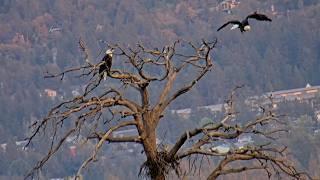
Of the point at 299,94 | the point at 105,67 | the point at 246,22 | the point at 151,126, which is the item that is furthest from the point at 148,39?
the point at 151,126

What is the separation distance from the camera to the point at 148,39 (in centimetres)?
8569

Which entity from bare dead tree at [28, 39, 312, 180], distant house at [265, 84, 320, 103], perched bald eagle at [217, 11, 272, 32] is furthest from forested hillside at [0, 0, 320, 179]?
bare dead tree at [28, 39, 312, 180]

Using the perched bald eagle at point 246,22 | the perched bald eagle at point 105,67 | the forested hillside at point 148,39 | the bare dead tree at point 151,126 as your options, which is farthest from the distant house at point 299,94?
the bare dead tree at point 151,126

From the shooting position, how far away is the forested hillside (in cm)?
8056

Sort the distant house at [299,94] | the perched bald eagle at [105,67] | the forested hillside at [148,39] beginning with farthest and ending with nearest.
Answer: the forested hillside at [148,39] → the distant house at [299,94] → the perched bald eagle at [105,67]

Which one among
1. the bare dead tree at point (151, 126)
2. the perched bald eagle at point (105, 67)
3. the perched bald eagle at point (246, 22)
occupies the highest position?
the perched bald eagle at point (246, 22)

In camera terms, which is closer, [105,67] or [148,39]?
[105,67]

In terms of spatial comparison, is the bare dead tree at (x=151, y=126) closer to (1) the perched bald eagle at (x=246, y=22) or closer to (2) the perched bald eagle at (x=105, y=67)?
(2) the perched bald eagle at (x=105, y=67)

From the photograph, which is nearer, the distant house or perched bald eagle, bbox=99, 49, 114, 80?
perched bald eagle, bbox=99, 49, 114, 80

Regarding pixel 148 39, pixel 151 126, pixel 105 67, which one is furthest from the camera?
pixel 148 39

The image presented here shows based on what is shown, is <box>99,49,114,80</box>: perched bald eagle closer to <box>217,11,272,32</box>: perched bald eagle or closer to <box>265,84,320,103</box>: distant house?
<box>217,11,272,32</box>: perched bald eagle

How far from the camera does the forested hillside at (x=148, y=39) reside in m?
80.6

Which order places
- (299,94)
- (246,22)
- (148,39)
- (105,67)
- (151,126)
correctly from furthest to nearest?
1. (148,39)
2. (299,94)
3. (246,22)
4. (105,67)
5. (151,126)

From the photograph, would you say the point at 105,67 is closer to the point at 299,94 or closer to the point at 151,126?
the point at 151,126
